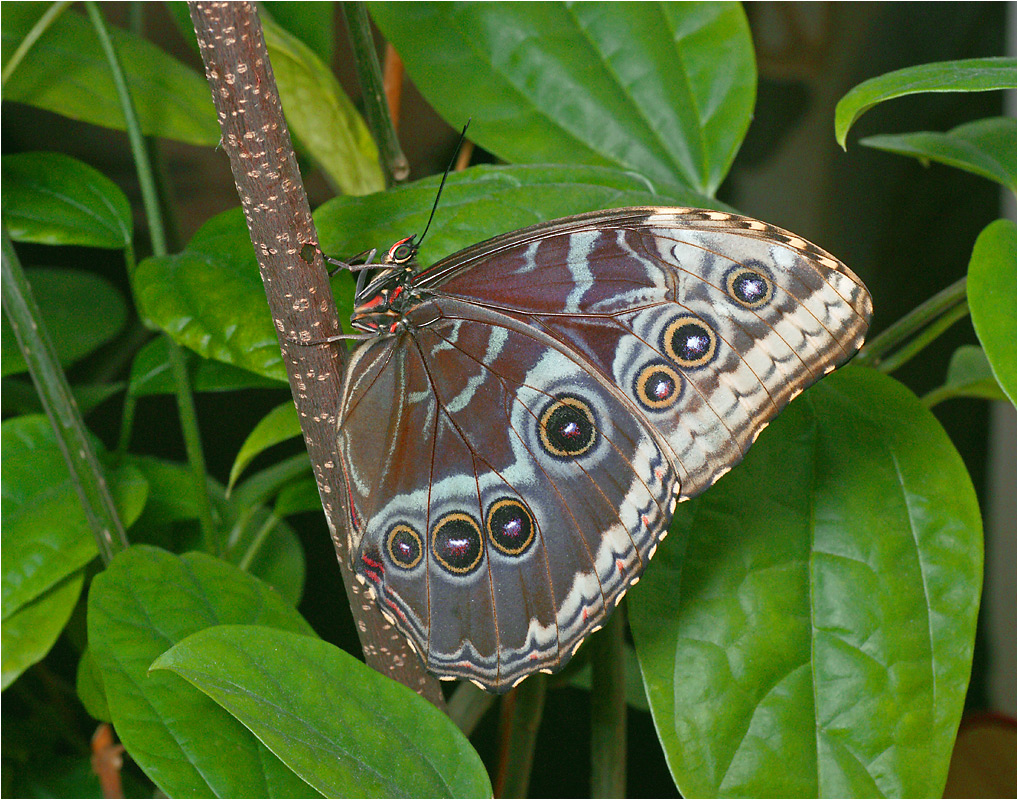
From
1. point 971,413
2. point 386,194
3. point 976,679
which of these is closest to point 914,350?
point 386,194

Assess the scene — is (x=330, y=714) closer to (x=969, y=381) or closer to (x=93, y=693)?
(x=93, y=693)

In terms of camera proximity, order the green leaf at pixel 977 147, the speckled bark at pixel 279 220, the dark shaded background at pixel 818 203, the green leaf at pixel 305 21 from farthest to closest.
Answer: the dark shaded background at pixel 818 203 < the green leaf at pixel 305 21 < the green leaf at pixel 977 147 < the speckled bark at pixel 279 220

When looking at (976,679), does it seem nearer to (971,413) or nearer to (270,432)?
(971,413)

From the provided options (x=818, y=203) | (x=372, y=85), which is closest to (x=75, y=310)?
(x=372, y=85)

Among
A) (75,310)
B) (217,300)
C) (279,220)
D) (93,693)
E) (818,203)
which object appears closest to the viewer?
(279,220)

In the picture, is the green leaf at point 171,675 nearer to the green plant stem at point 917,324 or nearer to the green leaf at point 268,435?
the green leaf at point 268,435

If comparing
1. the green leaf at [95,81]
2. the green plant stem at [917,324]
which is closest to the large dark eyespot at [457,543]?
the green plant stem at [917,324]

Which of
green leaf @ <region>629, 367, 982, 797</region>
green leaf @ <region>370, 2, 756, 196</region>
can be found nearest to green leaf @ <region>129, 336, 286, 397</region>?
green leaf @ <region>370, 2, 756, 196</region>
